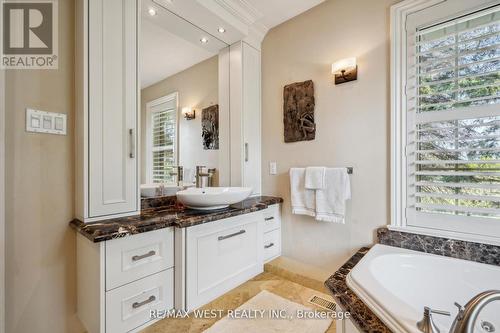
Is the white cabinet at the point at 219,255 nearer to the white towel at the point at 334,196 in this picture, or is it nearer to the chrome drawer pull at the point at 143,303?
the chrome drawer pull at the point at 143,303

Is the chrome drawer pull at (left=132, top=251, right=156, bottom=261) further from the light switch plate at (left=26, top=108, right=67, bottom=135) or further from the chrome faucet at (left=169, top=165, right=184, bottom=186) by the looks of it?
the light switch plate at (left=26, top=108, right=67, bottom=135)


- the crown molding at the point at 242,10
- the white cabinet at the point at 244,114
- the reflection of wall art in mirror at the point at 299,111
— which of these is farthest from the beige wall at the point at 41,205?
the reflection of wall art in mirror at the point at 299,111

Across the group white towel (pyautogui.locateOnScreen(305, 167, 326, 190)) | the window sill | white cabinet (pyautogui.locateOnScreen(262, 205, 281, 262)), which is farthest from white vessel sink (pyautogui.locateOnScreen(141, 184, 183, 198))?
the window sill

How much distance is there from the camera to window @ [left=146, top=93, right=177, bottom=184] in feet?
6.11

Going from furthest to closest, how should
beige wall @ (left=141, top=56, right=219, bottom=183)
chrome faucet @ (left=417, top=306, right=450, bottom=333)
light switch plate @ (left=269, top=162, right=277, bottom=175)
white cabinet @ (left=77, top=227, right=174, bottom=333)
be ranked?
light switch plate @ (left=269, top=162, right=277, bottom=175) < beige wall @ (left=141, top=56, right=219, bottom=183) < white cabinet @ (left=77, top=227, right=174, bottom=333) < chrome faucet @ (left=417, top=306, right=450, bottom=333)

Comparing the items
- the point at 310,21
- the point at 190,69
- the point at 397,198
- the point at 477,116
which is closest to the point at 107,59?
the point at 190,69

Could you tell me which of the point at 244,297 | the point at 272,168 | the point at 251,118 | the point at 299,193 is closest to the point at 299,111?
the point at 251,118

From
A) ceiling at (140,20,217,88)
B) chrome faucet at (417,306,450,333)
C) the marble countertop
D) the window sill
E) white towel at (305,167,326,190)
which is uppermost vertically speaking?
ceiling at (140,20,217,88)

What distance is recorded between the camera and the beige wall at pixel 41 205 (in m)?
1.23

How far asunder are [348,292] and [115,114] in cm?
166

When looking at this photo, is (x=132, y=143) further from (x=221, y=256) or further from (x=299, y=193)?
(x=299, y=193)

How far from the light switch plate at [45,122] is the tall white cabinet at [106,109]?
9 centimetres

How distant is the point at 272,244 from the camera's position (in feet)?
7.55

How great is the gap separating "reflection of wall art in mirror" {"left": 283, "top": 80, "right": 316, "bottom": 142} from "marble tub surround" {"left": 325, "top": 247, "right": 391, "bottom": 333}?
1.24m
